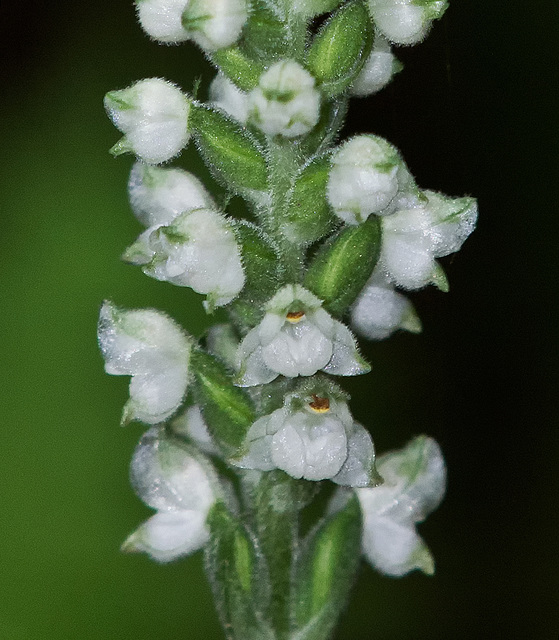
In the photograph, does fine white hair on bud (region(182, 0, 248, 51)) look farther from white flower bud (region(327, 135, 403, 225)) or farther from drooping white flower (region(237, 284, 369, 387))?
drooping white flower (region(237, 284, 369, 387))

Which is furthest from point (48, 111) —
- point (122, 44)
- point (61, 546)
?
point (61, 546)

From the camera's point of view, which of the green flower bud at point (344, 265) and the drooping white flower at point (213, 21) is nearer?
the drooping white flower at point (213, 21)

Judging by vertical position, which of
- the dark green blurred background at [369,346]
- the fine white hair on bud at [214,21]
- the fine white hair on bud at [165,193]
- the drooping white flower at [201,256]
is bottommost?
the dark green blurred background at [369,346]

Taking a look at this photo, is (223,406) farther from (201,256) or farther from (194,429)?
→ (201,256)

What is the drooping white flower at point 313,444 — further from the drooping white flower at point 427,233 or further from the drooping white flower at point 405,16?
the drooping white flower at point 405,16

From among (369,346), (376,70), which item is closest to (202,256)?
(376,70)

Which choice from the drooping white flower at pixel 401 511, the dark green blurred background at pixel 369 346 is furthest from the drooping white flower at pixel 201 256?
the dark green blurred background at pixel 369 346
